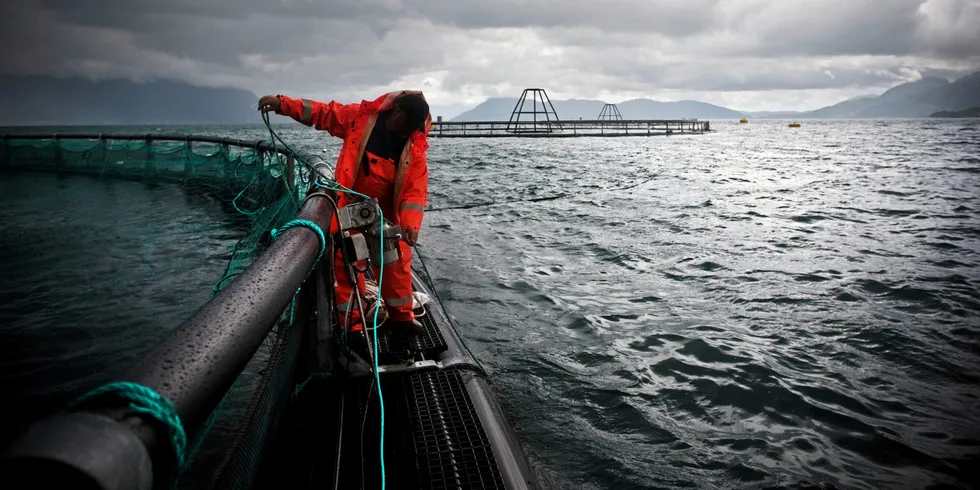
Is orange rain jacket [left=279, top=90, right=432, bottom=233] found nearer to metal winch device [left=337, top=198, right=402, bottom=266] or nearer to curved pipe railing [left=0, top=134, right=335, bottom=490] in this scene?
metal winch device [left=337, top=198, right=402, bottom=266]

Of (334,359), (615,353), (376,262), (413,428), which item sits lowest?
(615,353)

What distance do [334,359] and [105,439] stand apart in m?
2.90

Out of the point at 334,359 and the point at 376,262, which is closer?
the point at 376,262

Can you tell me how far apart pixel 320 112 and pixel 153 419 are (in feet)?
13.4

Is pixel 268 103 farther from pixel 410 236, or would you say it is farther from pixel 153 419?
pixel 153 419

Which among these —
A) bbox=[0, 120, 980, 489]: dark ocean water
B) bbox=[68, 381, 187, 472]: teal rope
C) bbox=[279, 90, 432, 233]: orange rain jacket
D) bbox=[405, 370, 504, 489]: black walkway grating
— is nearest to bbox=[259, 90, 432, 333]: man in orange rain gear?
bbox=[279, 90, 432, 233]: orange rain jacket

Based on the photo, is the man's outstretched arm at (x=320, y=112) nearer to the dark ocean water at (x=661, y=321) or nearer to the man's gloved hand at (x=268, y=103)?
the man's gloved hand at (x=268, y=103)

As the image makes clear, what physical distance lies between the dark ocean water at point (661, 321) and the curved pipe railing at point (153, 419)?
2.72 metres

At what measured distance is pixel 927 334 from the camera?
5.66 metres

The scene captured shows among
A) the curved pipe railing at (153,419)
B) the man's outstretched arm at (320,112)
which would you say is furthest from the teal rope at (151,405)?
the man's outstretched arm at (320,112)

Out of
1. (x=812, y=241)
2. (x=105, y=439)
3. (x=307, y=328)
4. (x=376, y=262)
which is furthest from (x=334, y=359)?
(x=812, y=241)

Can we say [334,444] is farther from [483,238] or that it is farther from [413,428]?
[483,238]

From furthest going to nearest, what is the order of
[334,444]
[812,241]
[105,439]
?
[812,241] < [334,444] < [105,439]

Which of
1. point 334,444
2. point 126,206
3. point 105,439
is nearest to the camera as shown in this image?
point 105,439
